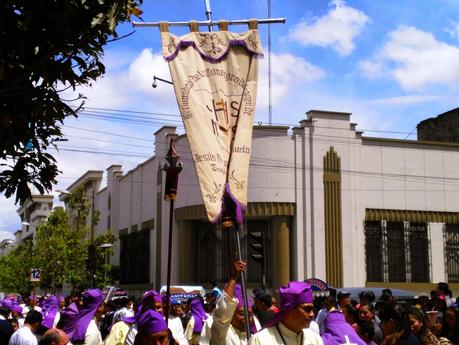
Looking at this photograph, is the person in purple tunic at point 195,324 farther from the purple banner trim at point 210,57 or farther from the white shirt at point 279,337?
the white shirt at point 279,337

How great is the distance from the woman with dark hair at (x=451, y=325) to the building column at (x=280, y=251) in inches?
803

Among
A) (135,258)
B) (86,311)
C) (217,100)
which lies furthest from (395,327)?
(135,258)

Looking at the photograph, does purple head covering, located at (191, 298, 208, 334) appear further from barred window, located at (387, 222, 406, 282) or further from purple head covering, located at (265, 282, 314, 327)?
barred window, located at (387, 222, 406, 282)

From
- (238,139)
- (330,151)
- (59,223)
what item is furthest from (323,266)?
(238,139)

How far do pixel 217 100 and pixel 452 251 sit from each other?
28163 mm

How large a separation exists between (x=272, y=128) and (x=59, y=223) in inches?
715

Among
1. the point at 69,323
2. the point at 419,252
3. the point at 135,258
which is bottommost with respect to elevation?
the point at 69,323

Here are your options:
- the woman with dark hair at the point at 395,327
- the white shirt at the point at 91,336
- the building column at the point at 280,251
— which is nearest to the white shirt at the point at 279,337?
the woman with dark hair at the point at 395,327

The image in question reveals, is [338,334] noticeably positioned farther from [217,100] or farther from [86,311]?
[86,311]

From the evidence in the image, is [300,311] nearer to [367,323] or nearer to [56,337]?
[56,337]

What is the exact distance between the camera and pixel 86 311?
7887 mm

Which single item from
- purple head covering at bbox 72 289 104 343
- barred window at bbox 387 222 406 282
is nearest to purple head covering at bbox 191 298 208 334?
purple head covering at bbox 72 289 104 343

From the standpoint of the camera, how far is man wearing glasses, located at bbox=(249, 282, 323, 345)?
4871mm

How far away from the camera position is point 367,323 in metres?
8.62
